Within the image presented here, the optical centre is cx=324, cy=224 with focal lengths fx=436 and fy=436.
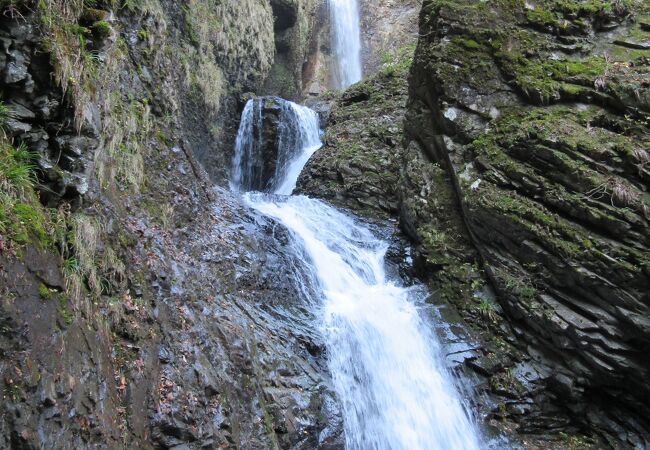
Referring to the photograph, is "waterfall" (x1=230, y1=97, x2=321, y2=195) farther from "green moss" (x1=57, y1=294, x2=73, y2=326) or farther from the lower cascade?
"green moss" (x1=57, y1=294, x2=73, y2=326)

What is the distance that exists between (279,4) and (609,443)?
19981 mm

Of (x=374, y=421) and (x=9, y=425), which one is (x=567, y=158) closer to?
(x=374, y=421)

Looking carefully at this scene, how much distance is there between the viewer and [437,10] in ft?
36.6

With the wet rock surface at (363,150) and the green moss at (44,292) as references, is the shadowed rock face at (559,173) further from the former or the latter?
the green moss at (44,292)

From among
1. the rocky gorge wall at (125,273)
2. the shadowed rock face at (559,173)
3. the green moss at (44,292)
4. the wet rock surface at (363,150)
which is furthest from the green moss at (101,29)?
the wet rock surface at (363,150)

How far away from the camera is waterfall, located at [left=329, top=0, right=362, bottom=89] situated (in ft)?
87.1

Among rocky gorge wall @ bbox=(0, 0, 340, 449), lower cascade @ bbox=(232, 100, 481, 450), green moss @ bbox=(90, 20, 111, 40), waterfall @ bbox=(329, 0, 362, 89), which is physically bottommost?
lower cascade @ bbox=(232, 100, 481, 450)

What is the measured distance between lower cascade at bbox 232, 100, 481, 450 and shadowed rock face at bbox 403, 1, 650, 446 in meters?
1.63

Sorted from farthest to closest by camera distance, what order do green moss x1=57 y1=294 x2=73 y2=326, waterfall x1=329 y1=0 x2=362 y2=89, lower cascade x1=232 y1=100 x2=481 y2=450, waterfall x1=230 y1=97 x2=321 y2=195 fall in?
waterfall x1=329 y1=0 x2=362 y2=89
waterfall x1=230 y1=97 x2=321 y2=195
lower cascade x1=232 y1=100 x2=481 y2=450
green moss x1=57 y1=294 x2=73 y2=326

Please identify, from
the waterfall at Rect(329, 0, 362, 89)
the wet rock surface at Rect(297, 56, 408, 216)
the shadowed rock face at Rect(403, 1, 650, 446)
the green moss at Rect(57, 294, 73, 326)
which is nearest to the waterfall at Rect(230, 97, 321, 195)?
the wet rock surface at Rect(297, 56, 408, 216)

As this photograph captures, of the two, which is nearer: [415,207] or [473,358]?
[473,358]

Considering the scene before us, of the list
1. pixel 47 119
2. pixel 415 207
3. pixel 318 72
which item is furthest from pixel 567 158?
pixel 318 72

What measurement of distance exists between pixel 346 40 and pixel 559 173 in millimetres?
21873

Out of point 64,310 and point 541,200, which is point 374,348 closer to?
point 541,200
